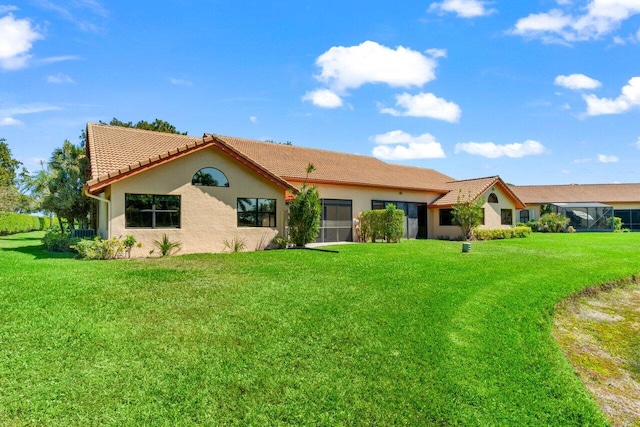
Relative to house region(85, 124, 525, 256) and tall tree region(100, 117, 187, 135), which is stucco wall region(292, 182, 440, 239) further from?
tall tree region(100, 117, 187, 135)

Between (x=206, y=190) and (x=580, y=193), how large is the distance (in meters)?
46.1

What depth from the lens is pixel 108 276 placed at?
9.38 meters

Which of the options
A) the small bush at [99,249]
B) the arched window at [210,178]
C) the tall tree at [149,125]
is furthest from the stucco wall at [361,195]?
the tall tree at [149,125]

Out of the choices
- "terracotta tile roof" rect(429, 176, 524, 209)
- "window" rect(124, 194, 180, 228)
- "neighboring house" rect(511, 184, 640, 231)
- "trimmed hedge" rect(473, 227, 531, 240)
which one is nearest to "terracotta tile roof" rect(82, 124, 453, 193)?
"terracotta tile roof" rect(429, 176, 524, 209)

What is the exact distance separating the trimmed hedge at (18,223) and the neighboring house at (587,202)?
52345 mm

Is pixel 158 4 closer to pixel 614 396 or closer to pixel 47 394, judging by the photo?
pixel 47 394

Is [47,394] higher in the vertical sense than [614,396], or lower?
higher

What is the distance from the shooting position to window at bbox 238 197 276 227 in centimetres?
1619

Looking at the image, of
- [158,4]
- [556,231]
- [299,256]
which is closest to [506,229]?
[556,231]

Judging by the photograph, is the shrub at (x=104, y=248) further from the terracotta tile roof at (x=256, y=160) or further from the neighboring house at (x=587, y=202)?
the neighboring house at (x=587, y=202)

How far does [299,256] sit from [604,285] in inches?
412

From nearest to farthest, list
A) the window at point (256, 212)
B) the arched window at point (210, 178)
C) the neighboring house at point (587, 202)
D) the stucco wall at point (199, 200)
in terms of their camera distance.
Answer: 1. the stucco wall at point (199, 200)
2. the arched window at point (210, 178)
3. the window at point (256, 212)
4. the neighboring house at point (587, 202)

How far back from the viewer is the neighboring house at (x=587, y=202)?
38.5 m

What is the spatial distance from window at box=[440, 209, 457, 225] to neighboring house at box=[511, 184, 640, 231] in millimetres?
19571
